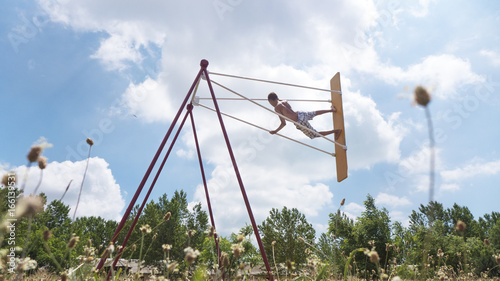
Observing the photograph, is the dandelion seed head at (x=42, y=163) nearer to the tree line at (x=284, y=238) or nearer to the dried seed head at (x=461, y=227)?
the dried seed head at (x=461, y=227)

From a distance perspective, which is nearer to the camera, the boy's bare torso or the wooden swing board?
the wooden swing board

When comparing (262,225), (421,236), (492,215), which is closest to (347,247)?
(421,236)

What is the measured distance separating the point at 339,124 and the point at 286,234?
23.1m

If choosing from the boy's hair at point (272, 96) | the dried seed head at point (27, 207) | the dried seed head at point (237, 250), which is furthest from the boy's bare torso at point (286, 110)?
the dried seed head at point (27, 207)

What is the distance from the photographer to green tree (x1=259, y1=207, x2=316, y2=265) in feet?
87.6

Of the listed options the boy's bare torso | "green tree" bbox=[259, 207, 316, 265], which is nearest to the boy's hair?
the boy's bare torso

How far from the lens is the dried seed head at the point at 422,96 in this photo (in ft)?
4.16


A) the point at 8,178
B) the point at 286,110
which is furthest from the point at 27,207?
the point at 286,110

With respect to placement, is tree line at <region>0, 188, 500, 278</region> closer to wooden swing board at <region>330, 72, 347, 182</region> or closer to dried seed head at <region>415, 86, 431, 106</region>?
wooden swing board at <region>330, 72, 347, 182</region>

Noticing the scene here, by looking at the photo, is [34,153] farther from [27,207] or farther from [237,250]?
[237,250]

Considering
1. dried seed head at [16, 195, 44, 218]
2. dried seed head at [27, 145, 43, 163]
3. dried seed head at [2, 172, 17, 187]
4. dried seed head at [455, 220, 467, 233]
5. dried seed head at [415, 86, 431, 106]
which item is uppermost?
dried seed head at [415, 86, 431, 106]

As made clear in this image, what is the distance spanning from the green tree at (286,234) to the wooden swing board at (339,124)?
2101 cm

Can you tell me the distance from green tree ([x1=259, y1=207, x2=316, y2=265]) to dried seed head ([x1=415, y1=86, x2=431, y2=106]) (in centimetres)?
2620

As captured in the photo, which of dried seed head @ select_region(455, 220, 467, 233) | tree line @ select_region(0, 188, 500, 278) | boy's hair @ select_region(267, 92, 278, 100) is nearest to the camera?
dried seed head @ select_region(455, 220, 467, 233)
